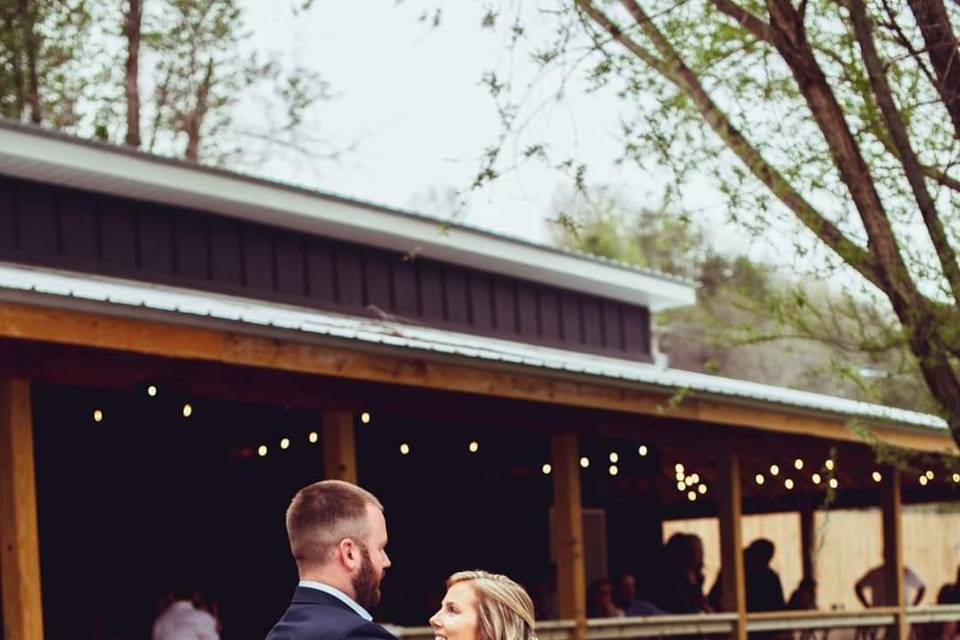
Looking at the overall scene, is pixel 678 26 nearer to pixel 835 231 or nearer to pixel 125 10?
pixel 835 231

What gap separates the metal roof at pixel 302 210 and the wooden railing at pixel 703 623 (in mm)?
2975

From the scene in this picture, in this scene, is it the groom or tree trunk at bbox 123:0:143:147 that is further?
tree trunk at bbox 123:0:143:147

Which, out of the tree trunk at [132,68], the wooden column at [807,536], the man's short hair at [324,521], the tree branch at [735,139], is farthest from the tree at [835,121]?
the tree trunk at [132,68]

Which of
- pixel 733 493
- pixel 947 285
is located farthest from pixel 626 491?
pixel 947 285

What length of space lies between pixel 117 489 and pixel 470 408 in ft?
12.5

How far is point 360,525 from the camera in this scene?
4145 millimetres

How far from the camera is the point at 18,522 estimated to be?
8.66 m

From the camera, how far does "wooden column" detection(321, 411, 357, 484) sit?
1072 centimetres

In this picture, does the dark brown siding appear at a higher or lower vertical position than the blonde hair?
higher

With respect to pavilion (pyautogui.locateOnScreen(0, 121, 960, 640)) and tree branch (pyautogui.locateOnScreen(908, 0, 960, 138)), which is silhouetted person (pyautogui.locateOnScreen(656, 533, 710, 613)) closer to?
pavilion (pyautogui.locateOnScreen(0, 121, 960, 640))

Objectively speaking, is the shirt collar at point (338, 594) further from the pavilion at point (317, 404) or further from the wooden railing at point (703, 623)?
the wooden railing at point (703, 623)

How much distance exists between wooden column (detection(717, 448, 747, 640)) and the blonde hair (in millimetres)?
9573

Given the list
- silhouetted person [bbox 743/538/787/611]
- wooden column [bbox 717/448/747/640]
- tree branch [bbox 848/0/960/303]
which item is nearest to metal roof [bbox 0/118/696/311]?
tree branch [bbox 848/0/960/303]

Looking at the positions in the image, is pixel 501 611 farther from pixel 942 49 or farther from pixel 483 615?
pixel 942 49
